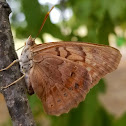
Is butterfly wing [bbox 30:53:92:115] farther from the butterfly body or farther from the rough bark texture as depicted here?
the rough bark texture

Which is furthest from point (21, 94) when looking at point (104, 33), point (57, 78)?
point (104, 33)

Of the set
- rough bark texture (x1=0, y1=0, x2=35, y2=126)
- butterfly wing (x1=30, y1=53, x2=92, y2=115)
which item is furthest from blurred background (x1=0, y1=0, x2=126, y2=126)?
rough bark texture (x1=0, y1=0, x2=35, y2=126)

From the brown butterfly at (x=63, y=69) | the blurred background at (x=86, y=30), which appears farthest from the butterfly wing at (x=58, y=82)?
the blurred background at (x=86, y=30)

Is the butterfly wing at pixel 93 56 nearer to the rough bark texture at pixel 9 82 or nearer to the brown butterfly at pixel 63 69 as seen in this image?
the brown butterfly at pixel 63 69

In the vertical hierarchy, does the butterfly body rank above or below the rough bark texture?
below

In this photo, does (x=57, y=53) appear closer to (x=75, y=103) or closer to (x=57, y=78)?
(x=57, y=78)

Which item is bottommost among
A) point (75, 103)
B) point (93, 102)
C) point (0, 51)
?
point (93, 102)

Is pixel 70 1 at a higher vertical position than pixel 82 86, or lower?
higher

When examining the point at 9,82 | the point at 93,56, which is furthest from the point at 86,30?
the point at 9,82
